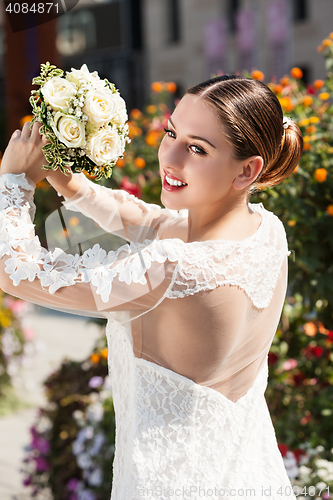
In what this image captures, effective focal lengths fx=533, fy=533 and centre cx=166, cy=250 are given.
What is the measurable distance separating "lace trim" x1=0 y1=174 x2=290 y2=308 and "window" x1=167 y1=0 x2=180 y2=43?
51.7 feet

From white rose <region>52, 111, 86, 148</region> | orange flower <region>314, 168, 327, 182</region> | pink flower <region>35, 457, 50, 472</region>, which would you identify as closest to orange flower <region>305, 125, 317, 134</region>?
orange flower <region>314, 168, 327, 182</region>

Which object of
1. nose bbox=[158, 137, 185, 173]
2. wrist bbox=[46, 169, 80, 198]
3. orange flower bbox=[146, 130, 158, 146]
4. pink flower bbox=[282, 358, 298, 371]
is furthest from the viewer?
orange flower bbox=[146, 130, 158, 146]

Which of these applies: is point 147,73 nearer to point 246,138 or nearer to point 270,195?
point 270,195

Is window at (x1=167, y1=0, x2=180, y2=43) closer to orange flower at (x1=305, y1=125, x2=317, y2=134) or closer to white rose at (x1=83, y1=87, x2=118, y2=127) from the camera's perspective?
orange flower at (x1=305, y1=125, x2=317, y2=134)

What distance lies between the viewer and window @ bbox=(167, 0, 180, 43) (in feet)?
51.3

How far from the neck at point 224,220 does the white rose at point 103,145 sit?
26cm

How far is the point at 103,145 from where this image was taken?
1280 millimetres

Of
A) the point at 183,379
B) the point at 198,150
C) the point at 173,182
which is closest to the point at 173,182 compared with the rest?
the point at 173,182

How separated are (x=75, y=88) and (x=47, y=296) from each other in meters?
0.49

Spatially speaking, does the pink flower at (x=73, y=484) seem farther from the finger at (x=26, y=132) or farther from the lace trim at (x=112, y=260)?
the finger at (x=26, y=132)

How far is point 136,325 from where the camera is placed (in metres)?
1.31

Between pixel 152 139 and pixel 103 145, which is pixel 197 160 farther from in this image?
pixel 152 139

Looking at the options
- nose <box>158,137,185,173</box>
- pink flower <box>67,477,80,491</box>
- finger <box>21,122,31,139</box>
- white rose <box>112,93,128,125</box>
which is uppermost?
white rose <box>112,93,128,125</box>

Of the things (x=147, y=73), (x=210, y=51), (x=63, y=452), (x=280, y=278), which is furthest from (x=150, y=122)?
(x=147, y=73)
